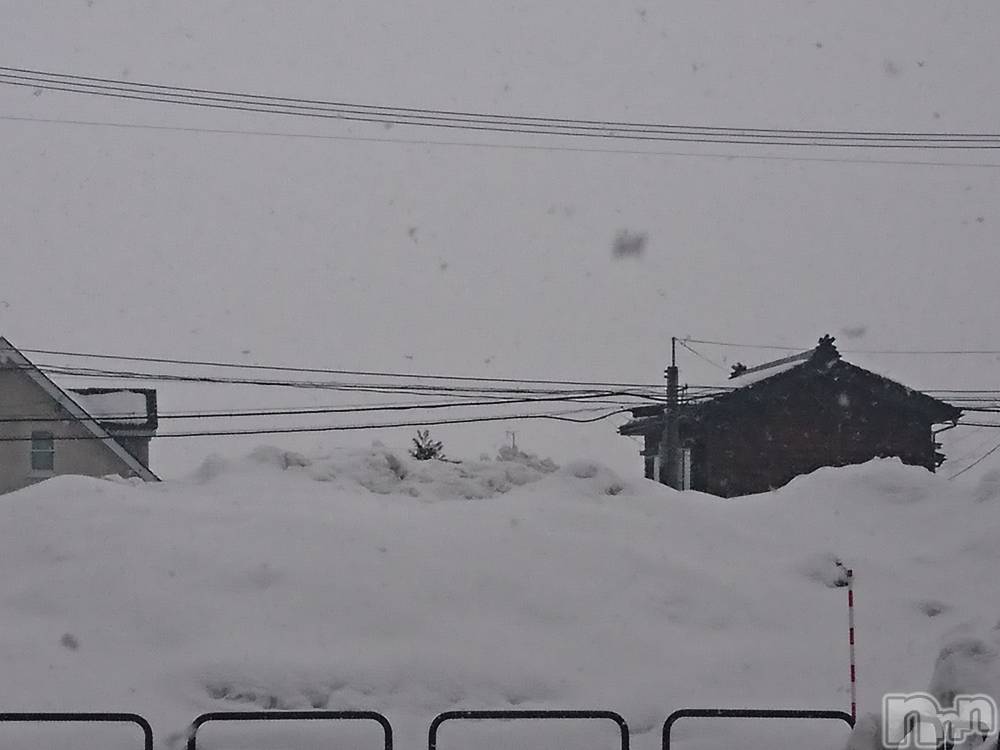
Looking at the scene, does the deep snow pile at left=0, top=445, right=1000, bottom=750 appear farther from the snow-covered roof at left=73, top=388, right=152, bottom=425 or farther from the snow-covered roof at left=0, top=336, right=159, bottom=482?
the snow-covered roof at left=73, top=388, right=152, bottom=425

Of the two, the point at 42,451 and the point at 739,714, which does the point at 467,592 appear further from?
the point at 42,451

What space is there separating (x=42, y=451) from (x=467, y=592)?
37.2m

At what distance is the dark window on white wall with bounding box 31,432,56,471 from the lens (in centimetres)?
4544

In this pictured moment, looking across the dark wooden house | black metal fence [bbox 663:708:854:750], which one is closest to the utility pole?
the dark wooden house

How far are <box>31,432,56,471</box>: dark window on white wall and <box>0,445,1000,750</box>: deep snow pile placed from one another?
32103 millimetres

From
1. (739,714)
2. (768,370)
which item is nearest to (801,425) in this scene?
(768,370)

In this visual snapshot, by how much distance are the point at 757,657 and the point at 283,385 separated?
28905mm

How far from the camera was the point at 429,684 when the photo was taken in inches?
403

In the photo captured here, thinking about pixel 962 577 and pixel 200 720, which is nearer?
pixel 200 720

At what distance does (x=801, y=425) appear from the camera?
41.8 metres

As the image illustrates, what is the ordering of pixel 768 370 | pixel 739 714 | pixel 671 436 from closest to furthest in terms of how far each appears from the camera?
pixel 739 714, pixel 671 436, pixel 768 370

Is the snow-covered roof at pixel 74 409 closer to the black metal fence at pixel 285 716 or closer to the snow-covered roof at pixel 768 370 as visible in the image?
the snow-covered roof at pixel 768 370

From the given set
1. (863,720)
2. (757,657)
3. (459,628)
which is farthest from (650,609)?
(863,720)

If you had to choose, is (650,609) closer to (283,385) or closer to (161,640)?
(161,640)
